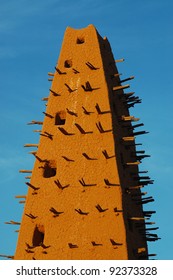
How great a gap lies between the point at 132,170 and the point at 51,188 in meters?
4.72

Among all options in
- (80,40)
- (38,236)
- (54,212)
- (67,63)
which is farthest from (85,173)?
(80,40)

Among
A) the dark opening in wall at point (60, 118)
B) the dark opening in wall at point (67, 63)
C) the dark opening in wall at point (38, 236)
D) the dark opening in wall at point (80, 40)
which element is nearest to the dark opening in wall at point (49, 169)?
the dark opening in wall at point (60, 118)

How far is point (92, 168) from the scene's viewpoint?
2139 cm

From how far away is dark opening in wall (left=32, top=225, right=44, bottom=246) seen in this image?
21359mm

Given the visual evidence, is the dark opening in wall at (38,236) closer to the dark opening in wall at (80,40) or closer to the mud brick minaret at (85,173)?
the mud brick minaret at (85,173)

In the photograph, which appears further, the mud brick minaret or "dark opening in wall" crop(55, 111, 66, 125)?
"dark opening in wall" crop(55, 111, 66, 125)

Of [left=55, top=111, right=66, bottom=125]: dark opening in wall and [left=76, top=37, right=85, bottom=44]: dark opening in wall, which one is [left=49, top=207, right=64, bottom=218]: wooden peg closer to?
[left=55, top=111, right=66, bottom=125]: dark opening in wall

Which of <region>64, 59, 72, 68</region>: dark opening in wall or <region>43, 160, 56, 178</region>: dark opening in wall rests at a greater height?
<region>64, 59, 72, 68</region>: dark opening in wall

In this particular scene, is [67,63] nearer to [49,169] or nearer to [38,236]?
[49,169]

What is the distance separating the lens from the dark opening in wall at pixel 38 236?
2136cm

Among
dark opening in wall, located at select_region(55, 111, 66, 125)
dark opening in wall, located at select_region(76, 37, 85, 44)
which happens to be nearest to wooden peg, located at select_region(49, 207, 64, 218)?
dark opening in wall, located at select_region(55, 111, 66, 125)

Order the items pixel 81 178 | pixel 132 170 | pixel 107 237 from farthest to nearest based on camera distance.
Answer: pixel 132 170
pixel 81 178
pixel 107 237
